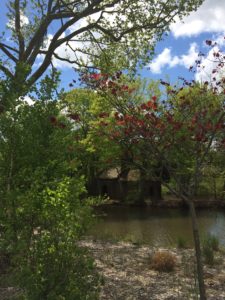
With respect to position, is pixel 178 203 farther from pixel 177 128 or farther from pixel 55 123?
pixel 55 123

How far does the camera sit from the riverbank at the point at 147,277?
680 centimetres

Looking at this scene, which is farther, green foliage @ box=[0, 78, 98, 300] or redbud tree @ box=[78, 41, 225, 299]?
redbud tree @ box=[78, 41, 225, 299]

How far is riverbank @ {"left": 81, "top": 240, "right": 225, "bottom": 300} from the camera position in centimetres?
680

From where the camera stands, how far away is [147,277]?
7.95 meters

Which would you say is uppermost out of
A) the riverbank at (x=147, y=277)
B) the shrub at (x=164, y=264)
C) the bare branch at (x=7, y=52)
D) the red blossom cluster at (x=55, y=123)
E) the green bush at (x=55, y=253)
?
the bare branch at (x=7, y=52)

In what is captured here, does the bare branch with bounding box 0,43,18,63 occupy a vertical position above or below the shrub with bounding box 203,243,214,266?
above

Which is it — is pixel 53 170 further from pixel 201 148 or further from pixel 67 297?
pixel 201 148

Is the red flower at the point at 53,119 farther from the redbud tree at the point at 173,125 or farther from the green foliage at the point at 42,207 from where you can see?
the redbud tree at the point at 173,125

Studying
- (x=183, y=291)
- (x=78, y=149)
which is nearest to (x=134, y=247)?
(x=183, y=291)

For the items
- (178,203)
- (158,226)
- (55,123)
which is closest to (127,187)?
(178,203)

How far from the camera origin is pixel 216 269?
8852 millimetres

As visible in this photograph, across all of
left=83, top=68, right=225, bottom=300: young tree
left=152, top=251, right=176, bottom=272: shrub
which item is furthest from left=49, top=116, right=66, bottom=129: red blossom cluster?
left=152, top=251, right=176, bottom=272: shrub

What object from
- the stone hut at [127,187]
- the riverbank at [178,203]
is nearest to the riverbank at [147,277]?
the riverbank at [178,203]

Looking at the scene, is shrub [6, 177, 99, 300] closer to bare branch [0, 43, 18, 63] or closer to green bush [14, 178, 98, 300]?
green bush [14, 178, 98, 300]
